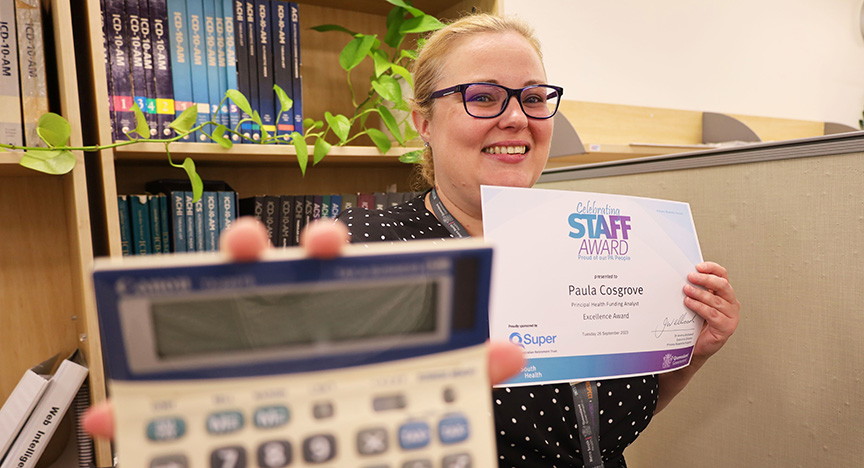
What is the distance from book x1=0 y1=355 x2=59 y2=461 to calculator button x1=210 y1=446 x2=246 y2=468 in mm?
1028

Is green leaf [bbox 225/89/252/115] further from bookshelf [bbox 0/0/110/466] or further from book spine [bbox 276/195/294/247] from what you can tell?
bookshelf [bbox 0/0/110/466]

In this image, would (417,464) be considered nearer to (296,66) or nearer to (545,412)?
(545,412)

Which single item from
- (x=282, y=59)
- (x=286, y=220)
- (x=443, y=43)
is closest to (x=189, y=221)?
(x=286, y=220)

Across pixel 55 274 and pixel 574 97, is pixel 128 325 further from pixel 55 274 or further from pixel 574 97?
pixel 574 97

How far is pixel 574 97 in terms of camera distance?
90.0 inches

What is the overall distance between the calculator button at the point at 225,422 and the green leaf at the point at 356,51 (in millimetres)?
1156

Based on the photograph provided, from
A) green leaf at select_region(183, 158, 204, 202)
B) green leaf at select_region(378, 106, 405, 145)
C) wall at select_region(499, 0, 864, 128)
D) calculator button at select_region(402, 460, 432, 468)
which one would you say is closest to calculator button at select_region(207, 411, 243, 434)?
calculator button at select_region(402, 460, 432, 468)

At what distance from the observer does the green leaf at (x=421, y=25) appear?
136 cm

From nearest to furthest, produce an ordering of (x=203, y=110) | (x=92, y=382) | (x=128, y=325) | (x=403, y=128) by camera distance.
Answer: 1. (x=128, y=325)
2. (x=92, y=382)
3. (x=203, y=110)
4. (x=403, y=128)

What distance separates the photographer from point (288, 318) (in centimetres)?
31

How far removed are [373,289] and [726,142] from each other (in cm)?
275

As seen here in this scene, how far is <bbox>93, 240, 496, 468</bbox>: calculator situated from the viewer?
0.98ft

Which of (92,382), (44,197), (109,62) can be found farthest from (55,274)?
(109,62)
